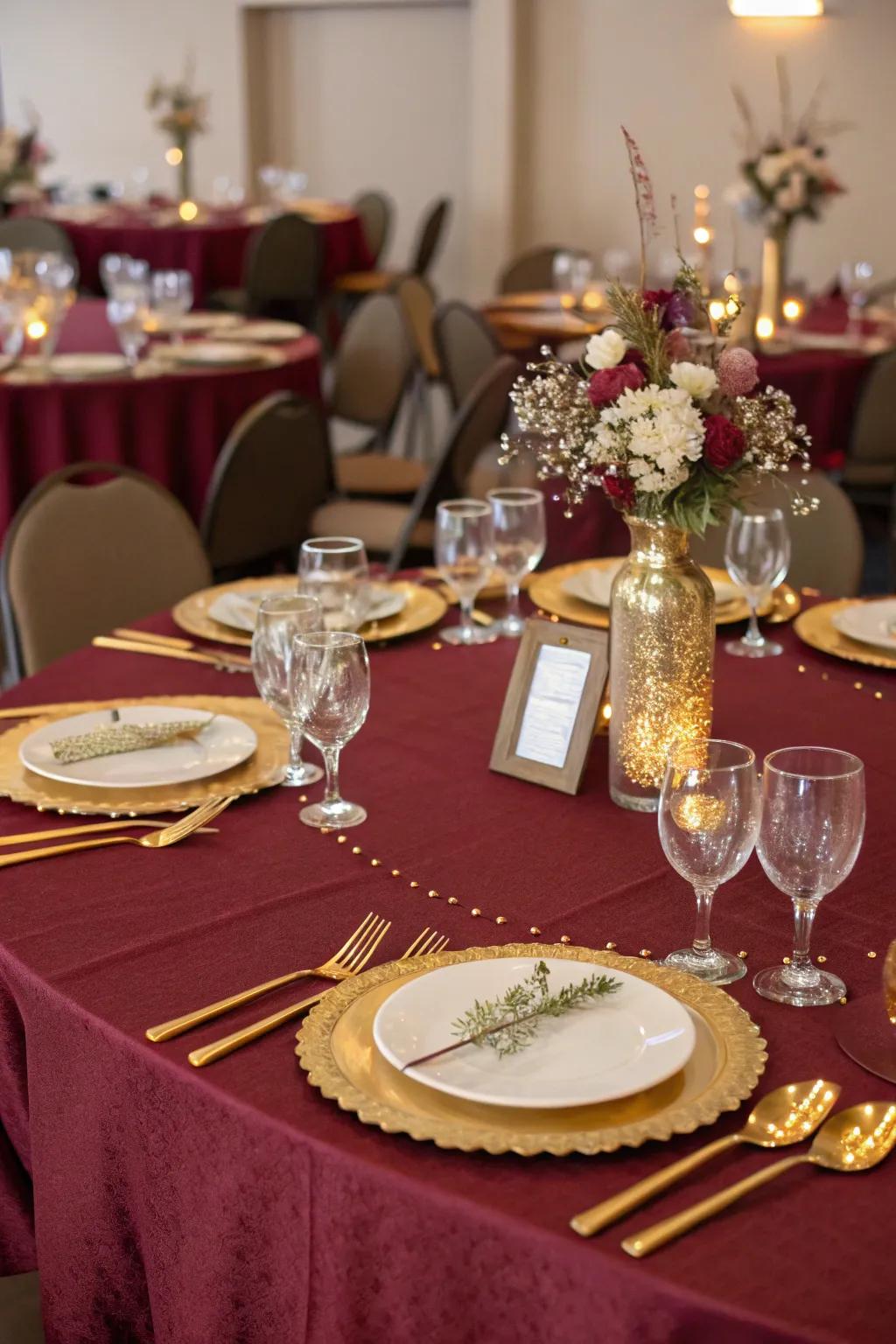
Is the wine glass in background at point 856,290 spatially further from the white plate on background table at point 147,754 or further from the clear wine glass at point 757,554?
the white plate on background table at point 147,754

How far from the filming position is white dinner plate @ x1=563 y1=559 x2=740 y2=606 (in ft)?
7.36

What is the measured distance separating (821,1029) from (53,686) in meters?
1.16

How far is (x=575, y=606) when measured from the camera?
88.4 inches

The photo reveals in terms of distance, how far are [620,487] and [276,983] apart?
61cm

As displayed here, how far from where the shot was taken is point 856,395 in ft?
17.1

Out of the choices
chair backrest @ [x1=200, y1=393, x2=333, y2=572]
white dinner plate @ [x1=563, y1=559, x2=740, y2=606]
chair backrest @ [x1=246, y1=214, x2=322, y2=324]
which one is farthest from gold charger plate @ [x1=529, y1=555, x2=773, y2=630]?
chair backrest @ [x1=246, y1=214, x2=322, y2=324]

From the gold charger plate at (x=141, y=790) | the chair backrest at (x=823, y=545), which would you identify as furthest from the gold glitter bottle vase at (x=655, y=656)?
the chair backrest at (x=823, y=545)

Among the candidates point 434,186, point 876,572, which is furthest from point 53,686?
point 434,186

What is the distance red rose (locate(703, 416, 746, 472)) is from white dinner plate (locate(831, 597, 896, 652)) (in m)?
0.68

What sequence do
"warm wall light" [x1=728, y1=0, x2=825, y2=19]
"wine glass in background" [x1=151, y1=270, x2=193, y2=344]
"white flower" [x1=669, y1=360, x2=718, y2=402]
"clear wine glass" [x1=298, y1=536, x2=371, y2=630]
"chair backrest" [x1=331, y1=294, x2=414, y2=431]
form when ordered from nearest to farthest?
"white flower" [x1=669, y1=360, x2=718, y2=402] < "clear wine glass" [x1=298, y1=536, x2=371, y2=630] < "wine glass in background" [x1=151, y1=270, x2=193, y2=344] < "chair backrest" [x1=331, y1=294, x2=414, y2=431] < "warm wall light" [x1=728, y1=0, x2=825, y2=19]

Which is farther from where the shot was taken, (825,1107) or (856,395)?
(856,395)

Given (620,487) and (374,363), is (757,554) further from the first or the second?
(374,363)

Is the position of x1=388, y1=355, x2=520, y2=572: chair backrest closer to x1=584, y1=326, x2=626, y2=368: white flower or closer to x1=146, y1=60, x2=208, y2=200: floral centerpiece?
x1=584, y1=326, x2=626, y2=368: white flower

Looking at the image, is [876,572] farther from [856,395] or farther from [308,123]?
[308,123]
